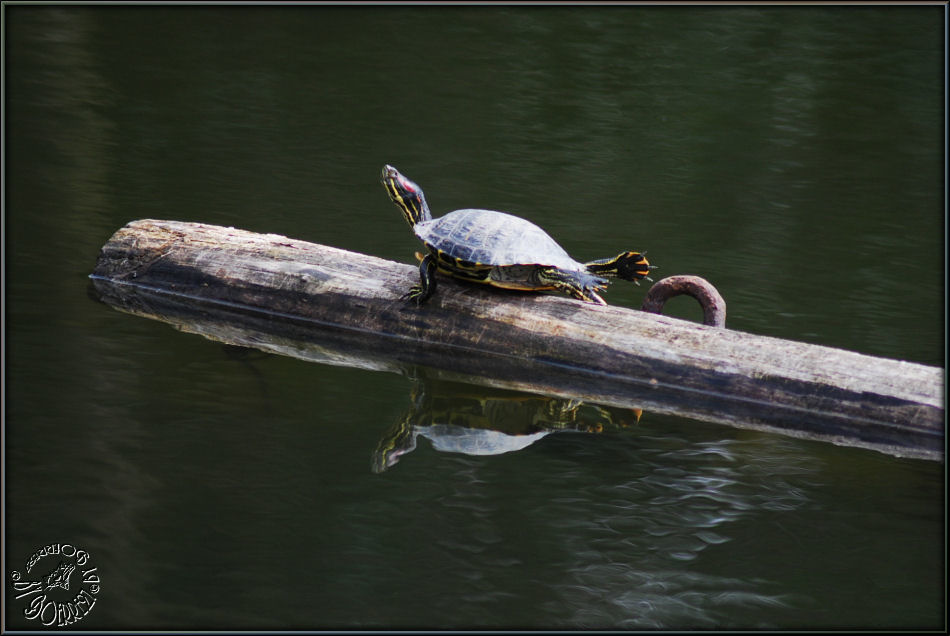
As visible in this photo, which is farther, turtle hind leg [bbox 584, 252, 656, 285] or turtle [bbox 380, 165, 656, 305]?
turtle hind leg [bbox 584, 252, 656, 285]

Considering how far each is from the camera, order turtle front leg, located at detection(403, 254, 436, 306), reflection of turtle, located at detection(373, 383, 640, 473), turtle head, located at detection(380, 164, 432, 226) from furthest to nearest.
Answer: turtle head, located at detection(380, 164, 432, 226)
turtle front leg, located at detection(403, 254, 436, 306)
reflection of turtle, located at detection(373, 383, 640, 473)

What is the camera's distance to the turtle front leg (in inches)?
163

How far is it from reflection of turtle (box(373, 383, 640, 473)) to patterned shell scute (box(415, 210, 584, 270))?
→ 589 mm

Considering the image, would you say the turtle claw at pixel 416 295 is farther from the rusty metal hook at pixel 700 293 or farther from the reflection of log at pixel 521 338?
the rusty metal hook at pixel 700 293

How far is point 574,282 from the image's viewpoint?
13.7 ft

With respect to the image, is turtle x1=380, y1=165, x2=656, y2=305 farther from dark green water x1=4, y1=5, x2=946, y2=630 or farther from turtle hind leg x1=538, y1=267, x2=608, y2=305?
dark green water x1=4, y1=5, x2=946, y2=630

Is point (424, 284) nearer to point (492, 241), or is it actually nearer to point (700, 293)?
point (492, 241)

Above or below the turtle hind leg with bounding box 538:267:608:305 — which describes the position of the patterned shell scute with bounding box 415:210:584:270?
above

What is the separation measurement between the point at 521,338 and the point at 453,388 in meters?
0.37

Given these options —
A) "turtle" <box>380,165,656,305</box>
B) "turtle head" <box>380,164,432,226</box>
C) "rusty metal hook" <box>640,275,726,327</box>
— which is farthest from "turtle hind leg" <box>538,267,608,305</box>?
"turtle head" <box>380,164,432,226</box>

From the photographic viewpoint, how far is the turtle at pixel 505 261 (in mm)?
4059

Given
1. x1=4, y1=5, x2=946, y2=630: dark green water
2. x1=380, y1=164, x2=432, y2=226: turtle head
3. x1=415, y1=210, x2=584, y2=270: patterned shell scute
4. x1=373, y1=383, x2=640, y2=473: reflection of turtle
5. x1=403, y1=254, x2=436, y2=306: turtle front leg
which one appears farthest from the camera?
x1=380, y1=164, x2=432, y2=226: turtle head

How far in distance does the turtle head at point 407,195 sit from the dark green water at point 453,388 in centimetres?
88

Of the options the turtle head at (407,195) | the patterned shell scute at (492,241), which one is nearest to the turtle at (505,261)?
the patterned shell scute at (492,241)
